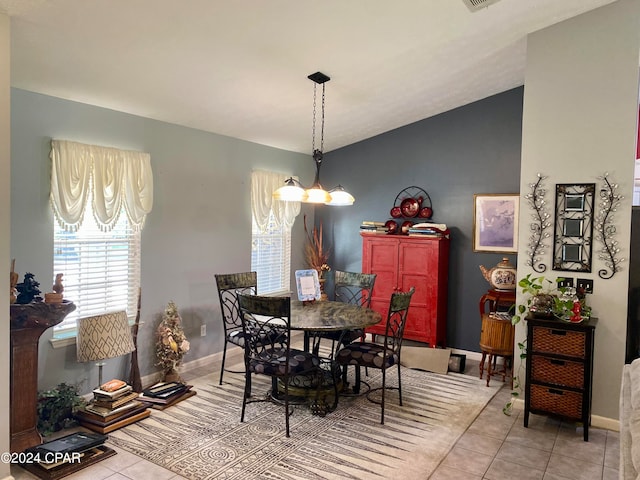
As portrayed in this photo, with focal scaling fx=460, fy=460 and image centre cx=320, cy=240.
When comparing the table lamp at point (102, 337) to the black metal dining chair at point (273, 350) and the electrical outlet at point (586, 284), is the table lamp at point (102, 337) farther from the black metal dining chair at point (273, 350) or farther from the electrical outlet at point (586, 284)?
the electrical outlet at point (586, 284)

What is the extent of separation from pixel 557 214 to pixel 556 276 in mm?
479

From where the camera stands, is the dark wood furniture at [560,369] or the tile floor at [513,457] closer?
the tile floor at [513,457]

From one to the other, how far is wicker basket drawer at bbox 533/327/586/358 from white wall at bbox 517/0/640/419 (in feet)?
1.24

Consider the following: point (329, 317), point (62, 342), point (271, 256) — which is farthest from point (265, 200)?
point (62, 342)

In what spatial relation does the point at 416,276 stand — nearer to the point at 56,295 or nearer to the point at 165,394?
the point at 165,394

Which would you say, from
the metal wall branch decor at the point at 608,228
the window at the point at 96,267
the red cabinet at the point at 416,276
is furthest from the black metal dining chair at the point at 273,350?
the metal wall branch decor at the point at 608,228

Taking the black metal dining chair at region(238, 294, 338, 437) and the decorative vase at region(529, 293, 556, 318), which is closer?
the black metal dining chair at region(238, 294, 338, 437)

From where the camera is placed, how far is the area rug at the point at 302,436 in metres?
2.76

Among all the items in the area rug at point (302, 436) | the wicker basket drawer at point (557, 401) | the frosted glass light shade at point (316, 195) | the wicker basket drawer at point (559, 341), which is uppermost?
the frosted glass light shade at point (316, 195)

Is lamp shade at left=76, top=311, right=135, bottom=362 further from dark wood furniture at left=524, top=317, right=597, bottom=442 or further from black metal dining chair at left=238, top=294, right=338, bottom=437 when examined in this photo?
dark wood furniture at left=524, top=317, right=597, bottom=442

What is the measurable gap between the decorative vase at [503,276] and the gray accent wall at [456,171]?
377 mm

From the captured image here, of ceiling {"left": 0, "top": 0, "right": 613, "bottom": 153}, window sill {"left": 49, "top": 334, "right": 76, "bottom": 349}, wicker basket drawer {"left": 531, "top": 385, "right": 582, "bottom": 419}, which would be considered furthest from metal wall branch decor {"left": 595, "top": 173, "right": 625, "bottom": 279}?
window sill {"left": 49, "top": 334, "right": 76, "bottom": 349}

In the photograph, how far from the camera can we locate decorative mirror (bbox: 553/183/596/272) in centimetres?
344

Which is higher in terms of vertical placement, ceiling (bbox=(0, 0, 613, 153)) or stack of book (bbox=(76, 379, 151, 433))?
ceiling (bbox=(0, 0, 613, 153))
